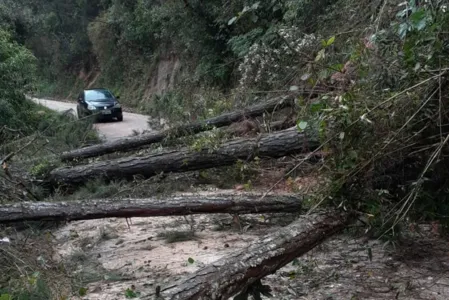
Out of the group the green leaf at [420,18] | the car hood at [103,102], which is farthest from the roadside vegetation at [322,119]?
the car hood at [103,102]

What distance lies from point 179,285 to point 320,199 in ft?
5.94

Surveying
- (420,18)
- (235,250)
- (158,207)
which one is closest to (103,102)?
(158,207)

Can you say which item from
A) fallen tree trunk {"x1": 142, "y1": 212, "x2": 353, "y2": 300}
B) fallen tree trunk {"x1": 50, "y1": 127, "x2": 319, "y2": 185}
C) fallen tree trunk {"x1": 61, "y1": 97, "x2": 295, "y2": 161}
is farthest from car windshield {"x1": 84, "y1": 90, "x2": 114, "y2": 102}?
fallen tree trunk {"x1": 142, "y1": 212, "x2": 353, "y2": 300}

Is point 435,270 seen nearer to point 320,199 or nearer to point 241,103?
point 320,199

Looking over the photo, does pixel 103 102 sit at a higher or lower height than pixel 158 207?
lower

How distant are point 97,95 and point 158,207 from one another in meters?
17.7

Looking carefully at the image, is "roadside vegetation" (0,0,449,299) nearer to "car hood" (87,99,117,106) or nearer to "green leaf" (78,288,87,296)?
"green leaf" (78,288,87,296)

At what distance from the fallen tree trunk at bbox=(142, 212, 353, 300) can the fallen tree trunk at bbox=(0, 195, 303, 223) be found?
119cm

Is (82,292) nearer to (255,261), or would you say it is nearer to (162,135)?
(255,261)

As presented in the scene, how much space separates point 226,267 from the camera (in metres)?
3.54

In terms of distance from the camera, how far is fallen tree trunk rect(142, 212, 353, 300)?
3295mm

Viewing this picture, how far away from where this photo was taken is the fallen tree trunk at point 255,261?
10.8ft

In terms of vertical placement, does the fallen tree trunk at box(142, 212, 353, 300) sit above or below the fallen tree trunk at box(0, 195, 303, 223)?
above

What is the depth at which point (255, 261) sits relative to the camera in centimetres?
373
